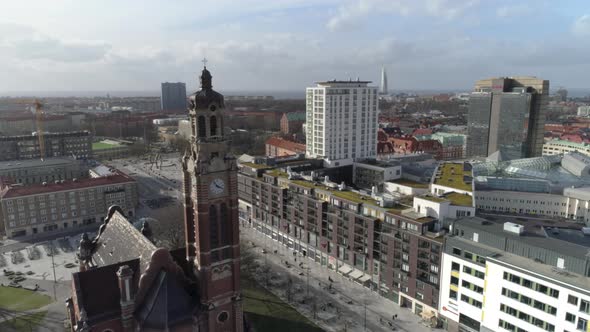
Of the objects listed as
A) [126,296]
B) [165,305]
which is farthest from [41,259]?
[165,305]

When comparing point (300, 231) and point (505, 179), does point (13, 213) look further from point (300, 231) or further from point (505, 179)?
point (505, 179)

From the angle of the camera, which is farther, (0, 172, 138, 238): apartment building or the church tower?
(0, 172, 138, 238): apartment building

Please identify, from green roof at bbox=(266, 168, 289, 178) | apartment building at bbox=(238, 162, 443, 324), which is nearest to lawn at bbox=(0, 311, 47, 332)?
apartment building at bbox=(238, 162, 443, 324)

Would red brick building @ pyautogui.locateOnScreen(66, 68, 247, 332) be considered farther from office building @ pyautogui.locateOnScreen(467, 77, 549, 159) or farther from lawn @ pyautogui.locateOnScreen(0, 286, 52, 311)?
office building @ pyautogui.locateOnScreen(467, 77, 549, 159)

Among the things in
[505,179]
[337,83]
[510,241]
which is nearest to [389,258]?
[510,241]

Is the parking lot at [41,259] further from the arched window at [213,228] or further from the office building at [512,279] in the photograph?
the office building at [512,279]

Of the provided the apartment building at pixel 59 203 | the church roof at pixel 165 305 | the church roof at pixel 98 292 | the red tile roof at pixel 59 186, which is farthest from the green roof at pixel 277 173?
the church roof at pixel 98 292
